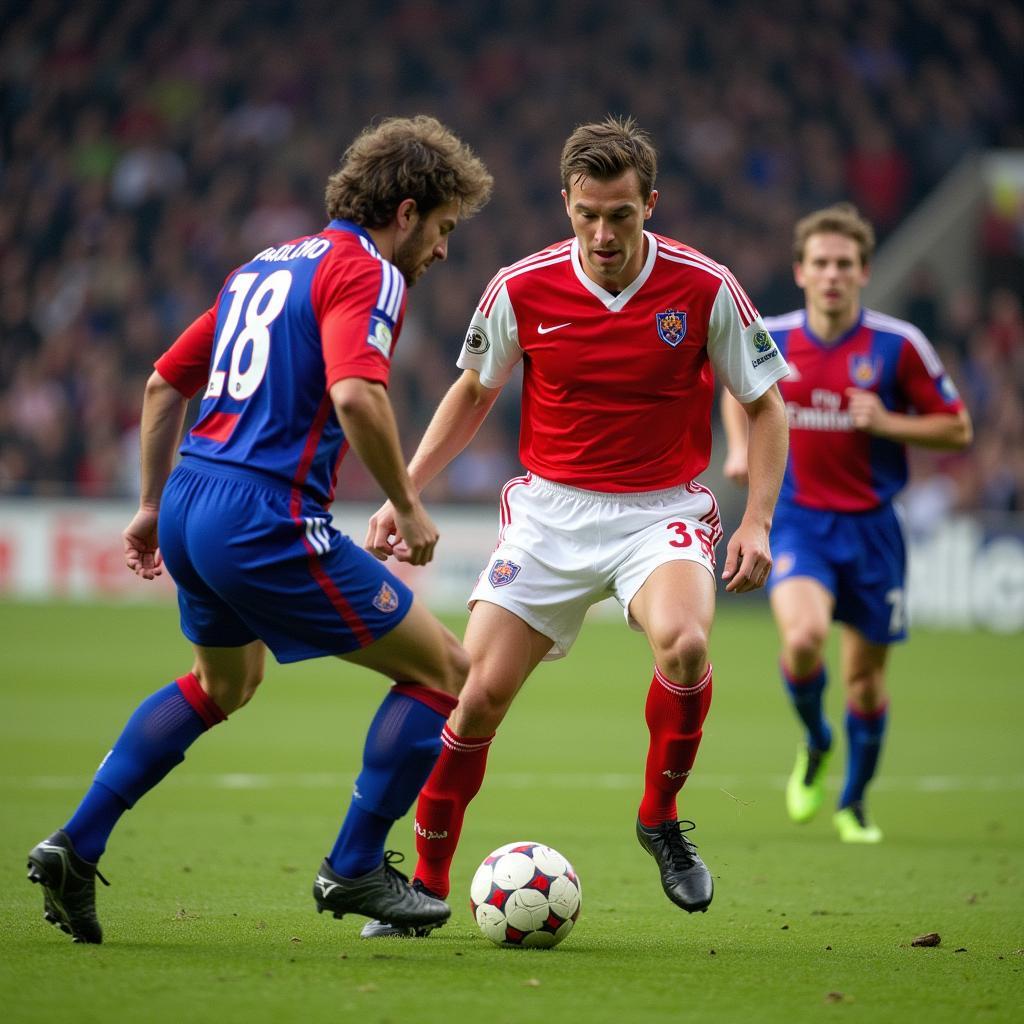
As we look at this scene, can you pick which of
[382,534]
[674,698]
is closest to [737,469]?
[674,698]

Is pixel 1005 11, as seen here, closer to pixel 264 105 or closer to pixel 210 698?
pixel 264 105

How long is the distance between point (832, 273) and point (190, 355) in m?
4.00

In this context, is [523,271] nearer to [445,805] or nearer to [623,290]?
[623,290]

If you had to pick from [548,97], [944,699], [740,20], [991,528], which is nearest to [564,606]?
[944,699]

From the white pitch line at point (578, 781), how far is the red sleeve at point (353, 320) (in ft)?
14.8

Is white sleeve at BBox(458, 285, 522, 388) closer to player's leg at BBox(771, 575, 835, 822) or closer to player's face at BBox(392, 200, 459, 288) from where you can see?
player's face at BBox(392, 200, 459, 288)

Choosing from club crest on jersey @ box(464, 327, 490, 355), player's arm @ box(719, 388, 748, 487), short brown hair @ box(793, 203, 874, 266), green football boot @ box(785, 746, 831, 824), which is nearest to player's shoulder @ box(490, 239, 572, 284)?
club crest on jersey @ box(464, 327, 490, 355)

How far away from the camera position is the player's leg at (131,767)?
4.36 metres

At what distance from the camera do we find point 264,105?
23.8 metres

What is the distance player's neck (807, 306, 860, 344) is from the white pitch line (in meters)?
2.33

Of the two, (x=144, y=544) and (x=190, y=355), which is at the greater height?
(x=190, y=355)

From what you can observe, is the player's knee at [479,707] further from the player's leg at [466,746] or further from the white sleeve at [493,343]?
the white sleeve at [493,343]

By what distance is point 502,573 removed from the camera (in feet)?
17.6

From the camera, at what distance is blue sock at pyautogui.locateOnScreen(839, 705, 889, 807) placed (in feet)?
24.4
